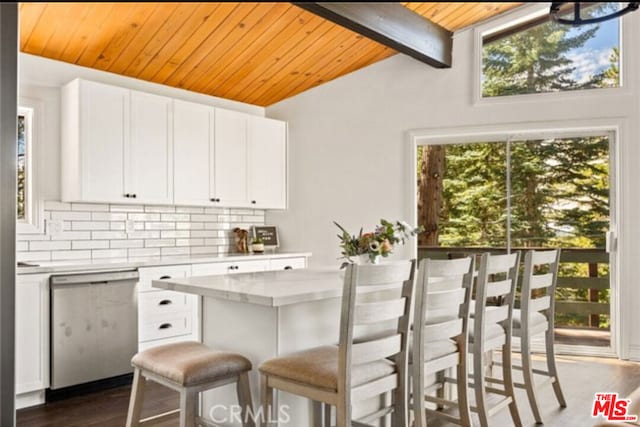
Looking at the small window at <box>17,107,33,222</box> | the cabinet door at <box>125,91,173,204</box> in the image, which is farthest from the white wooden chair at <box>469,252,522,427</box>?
the small window at <box>17,107,33,222</box>

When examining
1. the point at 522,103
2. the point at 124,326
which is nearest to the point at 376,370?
the point at 124,326

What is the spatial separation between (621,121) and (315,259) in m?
3.22

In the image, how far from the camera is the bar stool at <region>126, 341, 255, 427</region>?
2.13 m

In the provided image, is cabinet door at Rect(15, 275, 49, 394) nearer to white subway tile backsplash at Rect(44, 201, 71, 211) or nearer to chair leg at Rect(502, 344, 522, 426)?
white subway tile backsplash at Rect(44, 201, 71, 211)

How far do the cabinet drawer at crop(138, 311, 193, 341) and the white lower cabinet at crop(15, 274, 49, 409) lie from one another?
706 millimetres

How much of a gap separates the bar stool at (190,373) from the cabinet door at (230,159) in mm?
2725

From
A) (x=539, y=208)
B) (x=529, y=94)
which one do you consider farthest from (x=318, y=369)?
(x=529, y=94)

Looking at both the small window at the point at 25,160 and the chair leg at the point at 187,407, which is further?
the small window at the point at 25,160

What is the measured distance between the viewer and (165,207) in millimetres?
4844

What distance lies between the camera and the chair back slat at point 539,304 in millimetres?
3213


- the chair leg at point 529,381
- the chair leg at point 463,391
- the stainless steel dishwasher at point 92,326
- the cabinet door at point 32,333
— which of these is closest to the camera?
the chair leg at point 463,391

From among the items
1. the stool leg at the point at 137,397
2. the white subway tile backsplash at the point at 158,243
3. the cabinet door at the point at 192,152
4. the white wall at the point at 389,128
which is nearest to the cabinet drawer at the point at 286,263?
the white wall at the point at 389,128

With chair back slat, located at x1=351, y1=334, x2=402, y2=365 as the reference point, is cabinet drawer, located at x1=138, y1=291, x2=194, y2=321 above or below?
below

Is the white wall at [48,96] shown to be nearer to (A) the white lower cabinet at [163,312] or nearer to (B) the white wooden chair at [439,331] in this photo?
(A) the white lower cabinet at [163,312]
